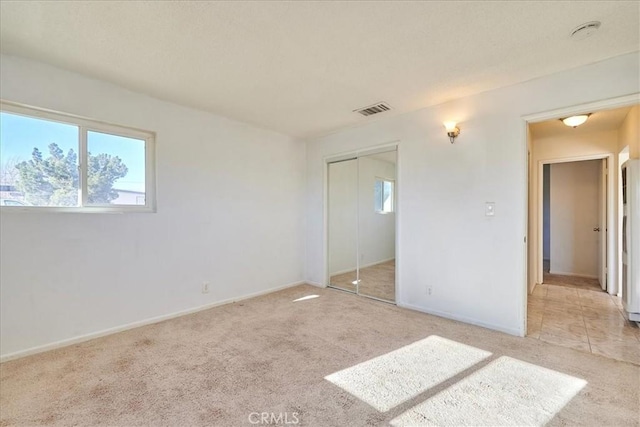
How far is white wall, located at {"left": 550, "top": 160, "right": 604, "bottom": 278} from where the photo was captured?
5.35 metres

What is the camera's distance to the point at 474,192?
10.4 feet

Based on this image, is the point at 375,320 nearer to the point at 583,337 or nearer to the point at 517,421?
the point at 517,421

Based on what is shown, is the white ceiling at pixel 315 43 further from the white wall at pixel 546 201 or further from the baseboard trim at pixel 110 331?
the white wall at pixel 546 201

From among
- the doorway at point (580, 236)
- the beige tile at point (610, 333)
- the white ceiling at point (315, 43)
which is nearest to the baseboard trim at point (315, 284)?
the doorway at point (580, 236)

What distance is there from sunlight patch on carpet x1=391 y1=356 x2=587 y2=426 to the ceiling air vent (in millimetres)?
2863

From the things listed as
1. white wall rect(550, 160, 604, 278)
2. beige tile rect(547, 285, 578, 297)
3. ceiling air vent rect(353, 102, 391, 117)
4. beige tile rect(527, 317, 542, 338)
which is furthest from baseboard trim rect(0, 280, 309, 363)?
white wall rect(550, 160, 604, 278)

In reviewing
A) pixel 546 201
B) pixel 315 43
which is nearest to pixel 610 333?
pixel 315 43

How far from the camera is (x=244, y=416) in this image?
173 cm

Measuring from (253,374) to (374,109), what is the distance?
315 cm

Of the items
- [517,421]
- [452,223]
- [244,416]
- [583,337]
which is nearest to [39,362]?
[244,416]

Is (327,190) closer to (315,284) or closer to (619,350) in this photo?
(315,284)

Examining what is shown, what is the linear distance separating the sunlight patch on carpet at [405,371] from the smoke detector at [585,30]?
2588 millimetres

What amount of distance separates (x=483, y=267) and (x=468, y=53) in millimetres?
2137

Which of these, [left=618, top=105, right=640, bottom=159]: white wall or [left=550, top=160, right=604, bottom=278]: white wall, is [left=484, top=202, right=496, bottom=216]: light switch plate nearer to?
[left=618, top=105, right=640, bottom=159]: white wall
